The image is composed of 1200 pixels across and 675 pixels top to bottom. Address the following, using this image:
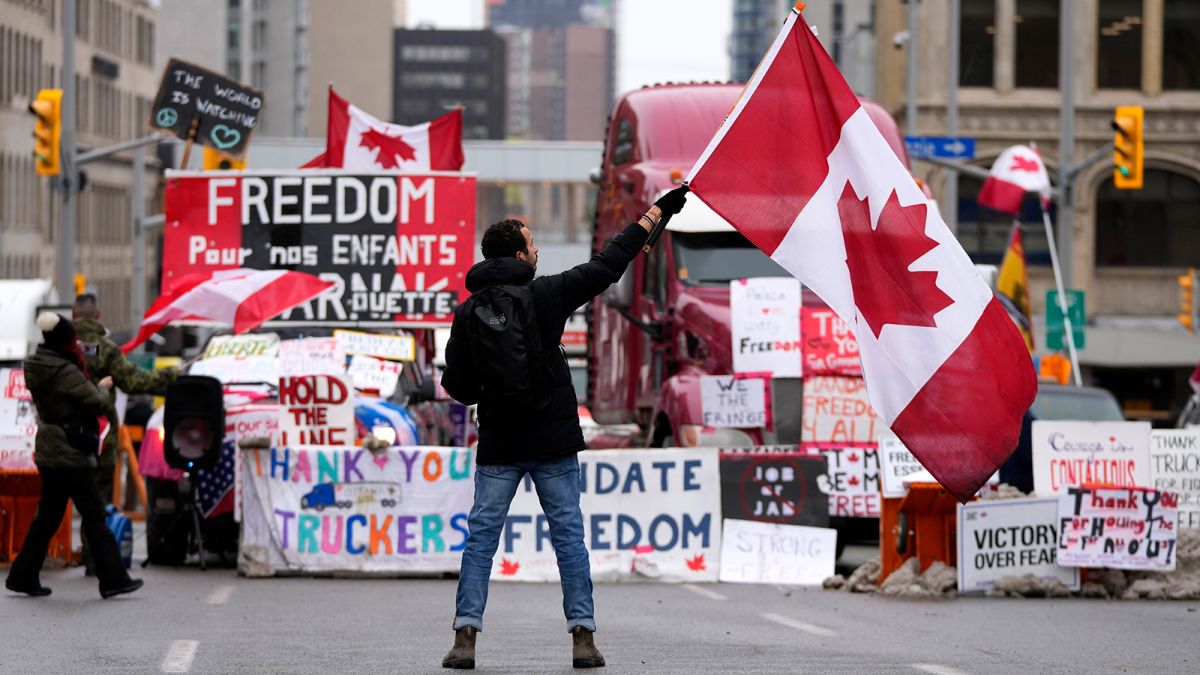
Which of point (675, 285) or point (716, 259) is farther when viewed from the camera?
point (716, 259)

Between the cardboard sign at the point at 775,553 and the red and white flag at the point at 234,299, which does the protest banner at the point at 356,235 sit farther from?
the cardboard sign at the point at 775,553

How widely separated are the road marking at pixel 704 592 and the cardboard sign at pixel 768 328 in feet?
11.1

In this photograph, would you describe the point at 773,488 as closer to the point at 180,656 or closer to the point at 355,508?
the point at 355,508

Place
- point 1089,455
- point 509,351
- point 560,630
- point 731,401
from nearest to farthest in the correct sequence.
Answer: point 509,351 < point 560,630 < point 1089,455 < point 731,401

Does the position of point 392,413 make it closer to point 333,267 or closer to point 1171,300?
point 333,267

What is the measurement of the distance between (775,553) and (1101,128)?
3875cm

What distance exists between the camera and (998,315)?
977cm

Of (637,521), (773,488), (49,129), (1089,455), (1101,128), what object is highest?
(1101,128)

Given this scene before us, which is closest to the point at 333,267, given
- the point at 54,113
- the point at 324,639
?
the point at 324,639

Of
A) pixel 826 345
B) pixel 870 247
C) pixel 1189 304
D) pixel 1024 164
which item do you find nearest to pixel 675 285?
pixel 826 345

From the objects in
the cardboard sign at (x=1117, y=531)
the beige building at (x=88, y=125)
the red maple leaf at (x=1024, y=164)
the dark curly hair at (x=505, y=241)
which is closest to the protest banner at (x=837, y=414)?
the cardboard sign at (x=1117, y=531)

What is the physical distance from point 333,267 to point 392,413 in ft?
8.71

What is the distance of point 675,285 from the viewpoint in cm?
1897

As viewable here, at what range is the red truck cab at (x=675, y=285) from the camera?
18.1 m
